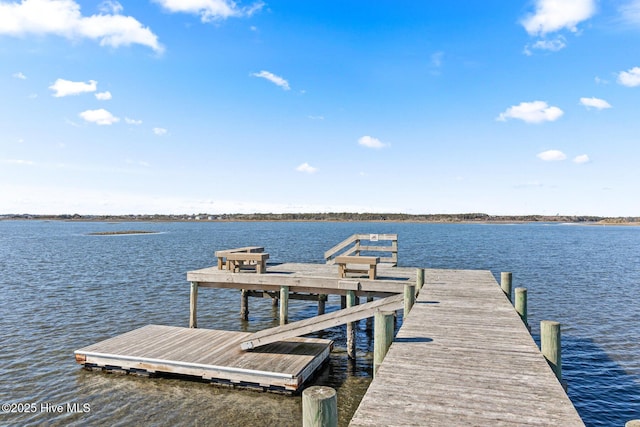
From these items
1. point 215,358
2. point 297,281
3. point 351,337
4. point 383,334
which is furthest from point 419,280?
point 215,358

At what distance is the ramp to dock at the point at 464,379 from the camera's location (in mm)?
Answer: 4559

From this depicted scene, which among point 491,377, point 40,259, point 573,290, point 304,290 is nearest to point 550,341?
point 491,377

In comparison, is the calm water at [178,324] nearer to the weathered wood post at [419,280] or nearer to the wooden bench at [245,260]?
the weathered wood post at [419,280]

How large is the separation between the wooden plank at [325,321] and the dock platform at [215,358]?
41 cm

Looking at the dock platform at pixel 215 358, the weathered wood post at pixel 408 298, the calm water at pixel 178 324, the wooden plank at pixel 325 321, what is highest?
the weathered wood post at pixel 408 298

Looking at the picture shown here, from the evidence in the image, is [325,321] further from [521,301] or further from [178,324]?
[178,324]

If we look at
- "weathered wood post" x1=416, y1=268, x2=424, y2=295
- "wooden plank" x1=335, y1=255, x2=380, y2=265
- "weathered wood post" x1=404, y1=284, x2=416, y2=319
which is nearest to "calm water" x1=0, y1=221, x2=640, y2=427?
"weathered wood post" x1=404, y1=284, x2=416, y2=319

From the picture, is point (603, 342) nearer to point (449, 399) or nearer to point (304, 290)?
point (304, 290)

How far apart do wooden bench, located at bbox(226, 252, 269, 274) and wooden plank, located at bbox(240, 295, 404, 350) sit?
300 cm

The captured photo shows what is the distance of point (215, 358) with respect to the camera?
11195mm

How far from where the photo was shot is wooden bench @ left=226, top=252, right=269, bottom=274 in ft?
46.6

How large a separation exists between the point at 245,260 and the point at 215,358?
388 centimetres

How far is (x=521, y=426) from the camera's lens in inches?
171

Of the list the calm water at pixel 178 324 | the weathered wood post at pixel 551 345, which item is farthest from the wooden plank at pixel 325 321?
the weathered wood post at pixel 551 345
